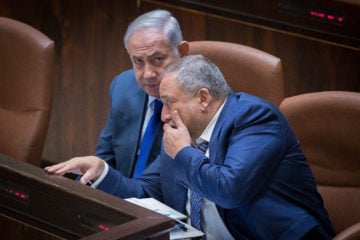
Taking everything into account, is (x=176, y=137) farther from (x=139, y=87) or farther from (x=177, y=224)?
(x=139, y=87)

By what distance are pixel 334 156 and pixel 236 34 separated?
127 centimetres

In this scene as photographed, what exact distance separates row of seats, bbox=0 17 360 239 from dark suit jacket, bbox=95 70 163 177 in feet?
0.75

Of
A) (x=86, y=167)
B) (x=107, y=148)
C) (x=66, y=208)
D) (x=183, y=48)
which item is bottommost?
(x=107, y=148)

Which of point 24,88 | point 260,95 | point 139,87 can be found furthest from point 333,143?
point 24,88

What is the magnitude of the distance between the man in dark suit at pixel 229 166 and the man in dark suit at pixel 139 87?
313 millimetres

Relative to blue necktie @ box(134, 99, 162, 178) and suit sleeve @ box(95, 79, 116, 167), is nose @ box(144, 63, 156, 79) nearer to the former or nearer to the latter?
blue necktie @ box(134, 99, 162, 178)

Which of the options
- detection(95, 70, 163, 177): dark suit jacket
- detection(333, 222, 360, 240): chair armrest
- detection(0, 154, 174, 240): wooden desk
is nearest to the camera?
detection(0, 154, 174, 240): wooden desk

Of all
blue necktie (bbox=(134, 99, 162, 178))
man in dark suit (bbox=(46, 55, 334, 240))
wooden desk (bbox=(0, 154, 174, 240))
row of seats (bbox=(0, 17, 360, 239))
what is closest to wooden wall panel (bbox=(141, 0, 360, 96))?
row of seats (bbox=(0, 17, 360, 239))

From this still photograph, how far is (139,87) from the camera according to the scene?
2.97 m

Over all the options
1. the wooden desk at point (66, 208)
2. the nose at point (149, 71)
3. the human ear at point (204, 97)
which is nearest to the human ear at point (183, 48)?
the nose at point (149, 71)

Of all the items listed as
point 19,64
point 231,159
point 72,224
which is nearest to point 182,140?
point 231,159

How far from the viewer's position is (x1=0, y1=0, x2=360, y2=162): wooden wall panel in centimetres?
379

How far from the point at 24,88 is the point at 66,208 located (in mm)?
1170

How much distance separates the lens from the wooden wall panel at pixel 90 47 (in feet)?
12.4
